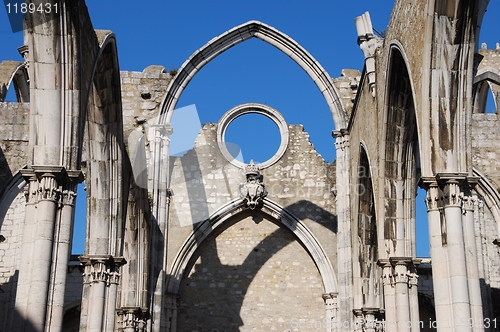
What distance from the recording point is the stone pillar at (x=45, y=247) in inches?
335

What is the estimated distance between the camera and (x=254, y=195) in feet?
55.2

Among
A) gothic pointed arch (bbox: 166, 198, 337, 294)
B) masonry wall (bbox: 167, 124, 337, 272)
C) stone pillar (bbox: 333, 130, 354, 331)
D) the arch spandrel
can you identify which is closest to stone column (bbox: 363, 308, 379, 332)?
stone pillar (bbox: 333, 130, 354, 331)

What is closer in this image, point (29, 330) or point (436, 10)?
point (29, 330)

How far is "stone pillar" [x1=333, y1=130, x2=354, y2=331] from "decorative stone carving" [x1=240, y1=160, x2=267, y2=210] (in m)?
2.04

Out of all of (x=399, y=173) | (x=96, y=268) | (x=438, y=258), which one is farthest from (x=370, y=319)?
(x=438, y=258)

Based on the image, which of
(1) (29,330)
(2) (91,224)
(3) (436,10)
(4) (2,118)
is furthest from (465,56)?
(4) (2,118)

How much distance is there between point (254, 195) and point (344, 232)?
243 centimetres

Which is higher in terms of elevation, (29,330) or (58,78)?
(58,78)

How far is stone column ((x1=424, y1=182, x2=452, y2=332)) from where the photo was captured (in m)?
8.70

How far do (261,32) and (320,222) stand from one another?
4174 mm

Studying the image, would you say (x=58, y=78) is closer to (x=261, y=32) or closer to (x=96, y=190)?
(x=96, y=190)

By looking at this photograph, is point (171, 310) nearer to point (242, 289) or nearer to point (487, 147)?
point (242, 289)

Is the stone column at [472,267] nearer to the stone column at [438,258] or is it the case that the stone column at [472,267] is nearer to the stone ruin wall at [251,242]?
the stone column at [438,258]

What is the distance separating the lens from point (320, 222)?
55.1 feet
